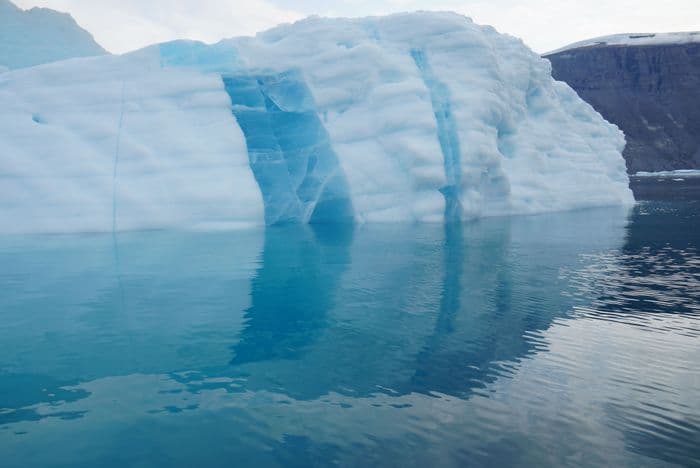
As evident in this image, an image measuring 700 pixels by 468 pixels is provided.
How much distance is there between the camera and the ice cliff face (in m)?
15.5

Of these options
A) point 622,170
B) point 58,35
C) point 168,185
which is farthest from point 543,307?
point 58,35

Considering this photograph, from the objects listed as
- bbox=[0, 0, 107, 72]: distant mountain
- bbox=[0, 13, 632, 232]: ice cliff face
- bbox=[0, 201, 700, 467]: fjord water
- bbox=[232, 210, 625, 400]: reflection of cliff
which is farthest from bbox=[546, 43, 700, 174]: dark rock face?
bbox=[0, 201, 700, 467]: fjord water

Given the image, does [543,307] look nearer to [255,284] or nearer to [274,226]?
[255,284]

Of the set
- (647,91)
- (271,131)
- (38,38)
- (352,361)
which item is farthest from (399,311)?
(647,91)

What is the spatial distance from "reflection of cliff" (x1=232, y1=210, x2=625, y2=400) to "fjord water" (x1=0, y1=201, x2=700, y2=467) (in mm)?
34

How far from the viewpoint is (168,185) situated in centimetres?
1563

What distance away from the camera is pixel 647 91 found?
8188 cm

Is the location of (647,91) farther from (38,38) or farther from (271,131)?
(271,131)

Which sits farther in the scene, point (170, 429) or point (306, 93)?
point (306, 93)

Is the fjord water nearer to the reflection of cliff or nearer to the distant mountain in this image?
the reflection of cliff

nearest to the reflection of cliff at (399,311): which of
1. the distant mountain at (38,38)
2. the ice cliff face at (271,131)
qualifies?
the ice cliff face at (271,131)

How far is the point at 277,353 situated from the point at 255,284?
3.55m

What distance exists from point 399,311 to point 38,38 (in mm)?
47214

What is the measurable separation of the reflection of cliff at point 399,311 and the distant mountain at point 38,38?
33412mm
